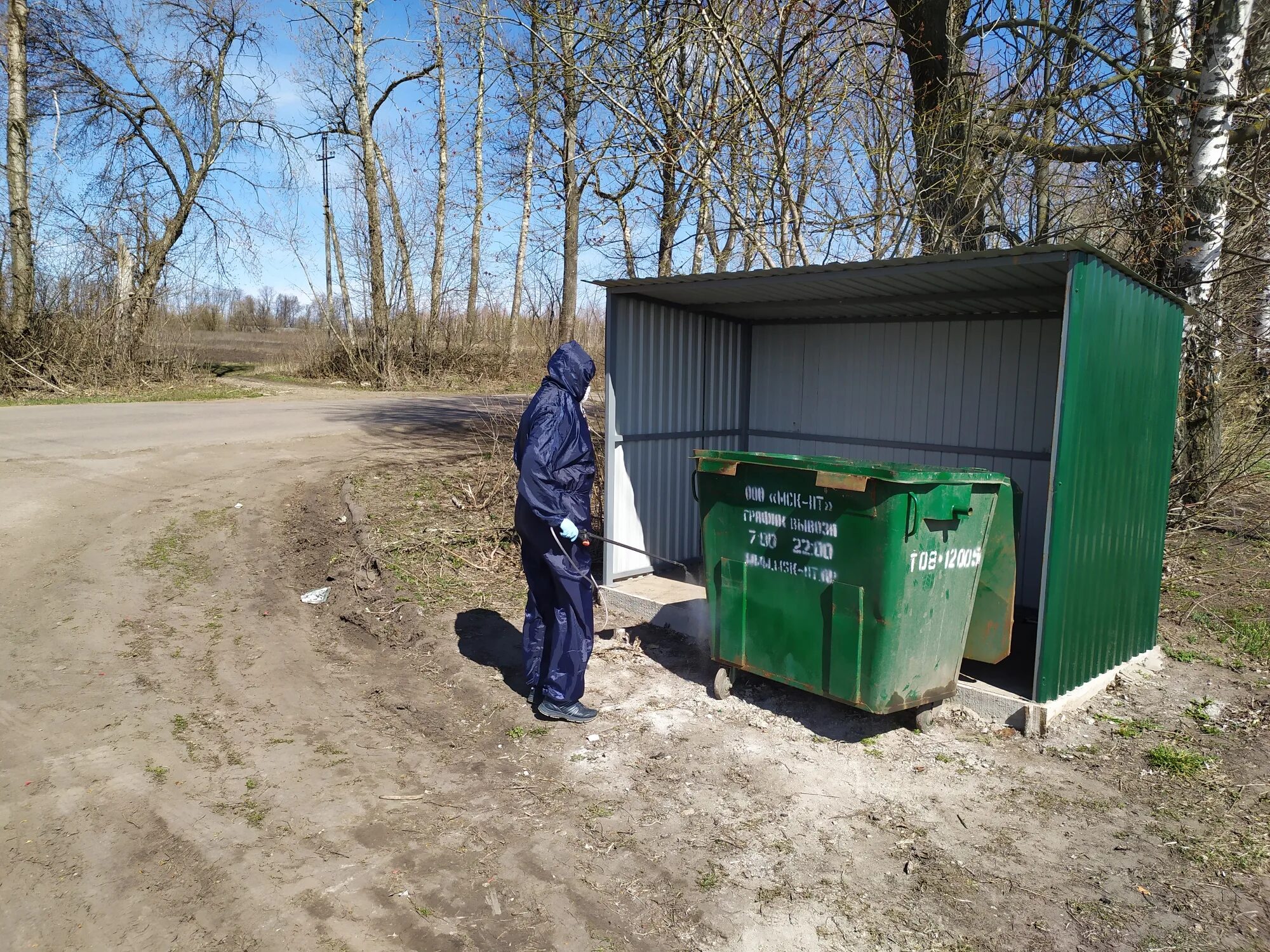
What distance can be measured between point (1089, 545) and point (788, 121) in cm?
600

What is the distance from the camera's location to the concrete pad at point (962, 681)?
453 centimetres

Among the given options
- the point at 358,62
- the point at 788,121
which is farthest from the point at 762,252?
the point at 358,62

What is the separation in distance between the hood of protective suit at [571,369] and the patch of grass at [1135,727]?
11.3ft

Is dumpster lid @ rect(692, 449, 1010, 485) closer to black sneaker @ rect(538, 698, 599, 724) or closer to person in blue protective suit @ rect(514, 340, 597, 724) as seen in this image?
person in blue protective suit @ rect(514, 340, 597, 724)

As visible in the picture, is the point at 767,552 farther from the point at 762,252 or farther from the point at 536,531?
the point at 762,252

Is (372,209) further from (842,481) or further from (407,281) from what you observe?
(842,481)

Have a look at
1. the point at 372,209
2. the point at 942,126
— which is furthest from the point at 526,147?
the point at 942,126

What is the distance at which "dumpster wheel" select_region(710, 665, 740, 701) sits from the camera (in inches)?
194

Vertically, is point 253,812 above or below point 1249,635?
below

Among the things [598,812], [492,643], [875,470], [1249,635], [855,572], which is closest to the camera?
[598,812]

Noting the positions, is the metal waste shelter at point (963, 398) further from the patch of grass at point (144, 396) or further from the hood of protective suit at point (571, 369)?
the patch of grass at point (144, 396)

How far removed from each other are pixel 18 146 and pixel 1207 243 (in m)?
19.8

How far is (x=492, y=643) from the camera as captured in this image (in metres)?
5.81

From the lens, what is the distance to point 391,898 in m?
3.00
